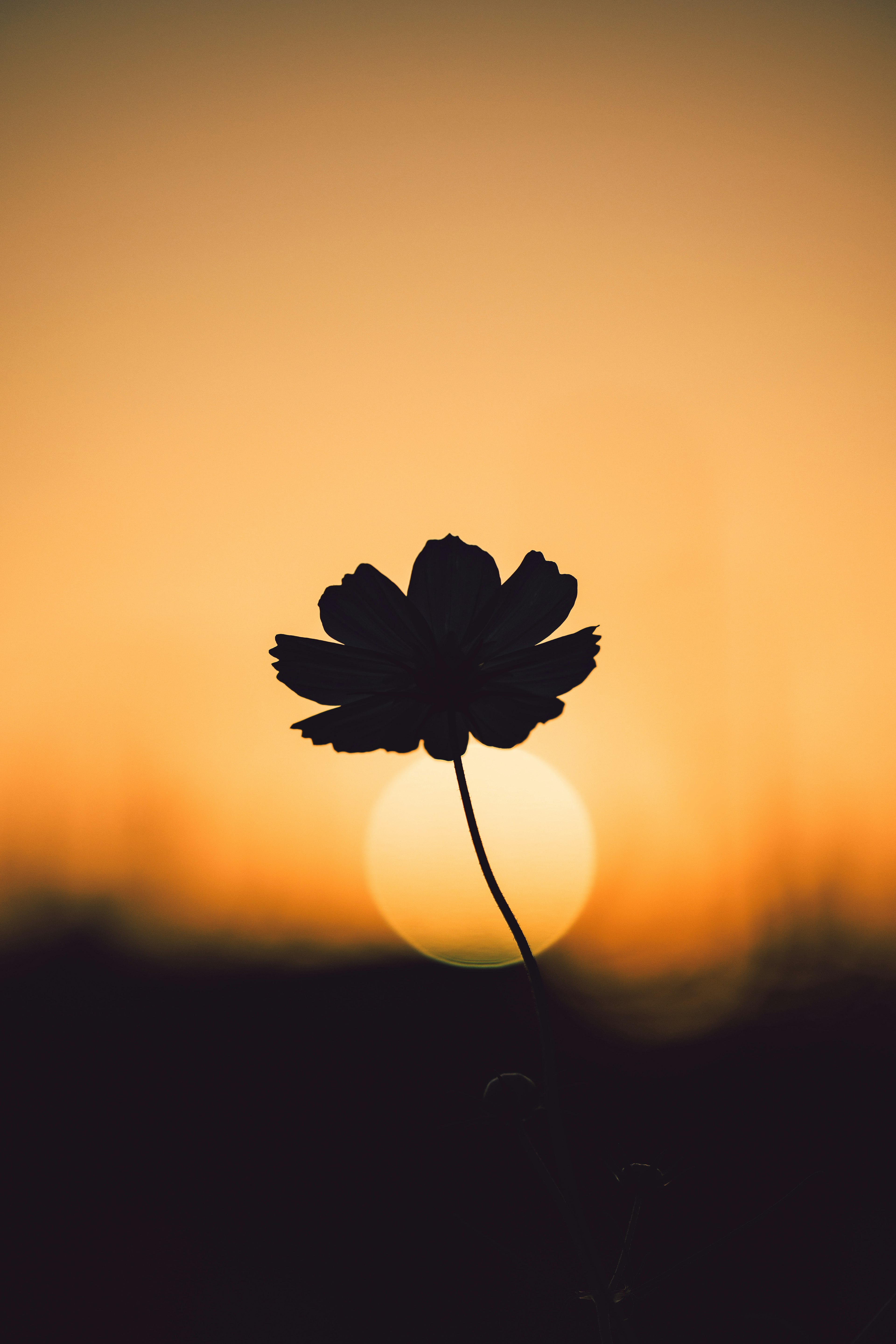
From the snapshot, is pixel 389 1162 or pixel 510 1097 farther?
pixel 389 1162

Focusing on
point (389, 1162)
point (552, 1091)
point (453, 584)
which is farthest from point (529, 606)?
point (389, 1162)

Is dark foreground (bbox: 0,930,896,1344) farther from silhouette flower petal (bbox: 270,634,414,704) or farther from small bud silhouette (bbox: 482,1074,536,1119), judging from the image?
silhouette flower petal (bbox: 270,634,414,704)

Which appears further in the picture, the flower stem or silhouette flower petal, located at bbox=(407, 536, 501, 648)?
silhouette flower petal, located at bbox=(407, 536, 501, 648)

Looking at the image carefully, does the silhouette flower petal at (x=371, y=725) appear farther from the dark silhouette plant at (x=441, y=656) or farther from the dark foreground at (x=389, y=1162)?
the dark foreground at (x=389, y=1162)

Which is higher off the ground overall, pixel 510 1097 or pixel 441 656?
pixel 441 656

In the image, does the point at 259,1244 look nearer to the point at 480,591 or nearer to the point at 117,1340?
the point at 117,1340

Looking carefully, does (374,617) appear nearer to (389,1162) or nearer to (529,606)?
(529,606)

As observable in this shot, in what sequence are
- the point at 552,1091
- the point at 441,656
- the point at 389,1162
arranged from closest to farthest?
the point at 552,1091
the point at 441,656
the point at 389,1162

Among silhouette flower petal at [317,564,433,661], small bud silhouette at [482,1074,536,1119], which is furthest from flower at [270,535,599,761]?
small bud silhouette at [482,1074,536,1119]
